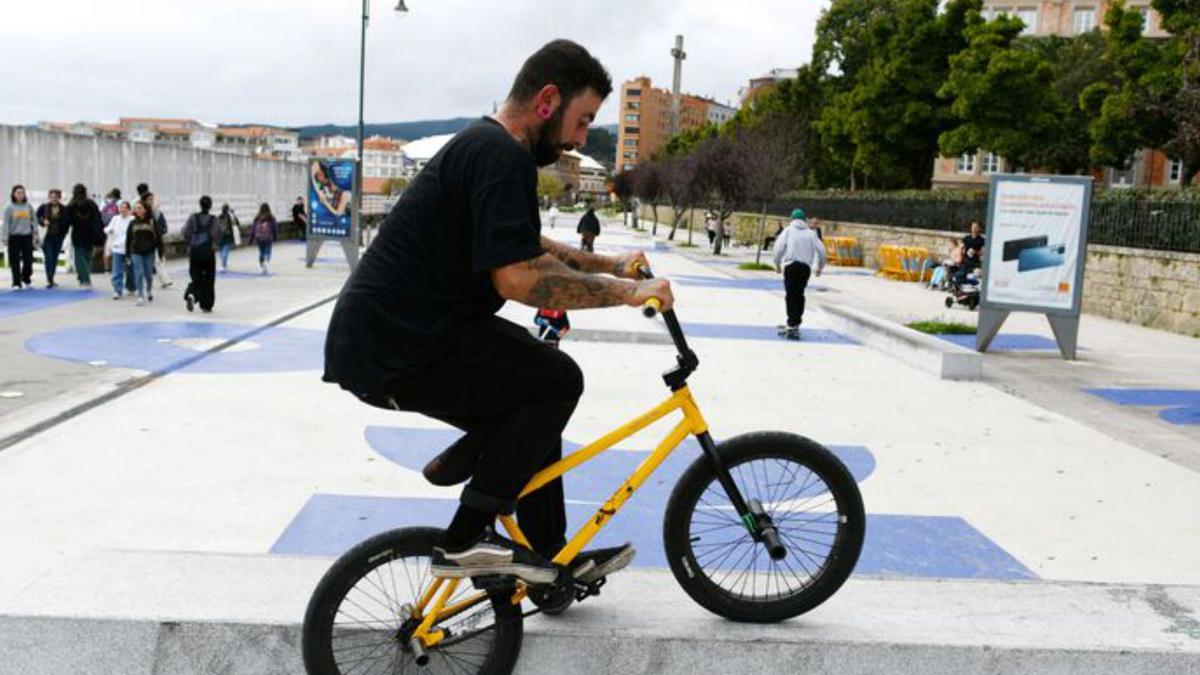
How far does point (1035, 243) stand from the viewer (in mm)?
13977

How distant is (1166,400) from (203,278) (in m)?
11.4

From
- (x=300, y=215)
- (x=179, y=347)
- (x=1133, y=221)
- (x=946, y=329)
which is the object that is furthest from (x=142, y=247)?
(x=300, y=215)

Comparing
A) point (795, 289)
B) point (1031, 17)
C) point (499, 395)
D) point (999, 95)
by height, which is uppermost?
point (1031, 17)

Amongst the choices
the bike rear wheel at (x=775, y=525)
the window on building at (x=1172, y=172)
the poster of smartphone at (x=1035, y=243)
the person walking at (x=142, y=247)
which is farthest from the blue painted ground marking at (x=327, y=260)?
the window on building at (x=1172, y=172)

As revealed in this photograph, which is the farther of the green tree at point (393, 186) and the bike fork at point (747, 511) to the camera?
the green tree at point (393, 186)

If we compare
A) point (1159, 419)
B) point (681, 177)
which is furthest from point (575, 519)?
point (681, 177)

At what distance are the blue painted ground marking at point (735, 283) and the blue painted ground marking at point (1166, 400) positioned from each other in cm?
1344

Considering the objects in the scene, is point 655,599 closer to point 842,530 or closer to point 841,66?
point 842,530

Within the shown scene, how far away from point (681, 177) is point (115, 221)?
1584 inches

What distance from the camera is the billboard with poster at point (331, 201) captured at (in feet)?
82.0

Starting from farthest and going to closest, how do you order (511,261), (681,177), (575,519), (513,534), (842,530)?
(681,177) < (575,519) < (842,530) < (513,534) < (511,261)

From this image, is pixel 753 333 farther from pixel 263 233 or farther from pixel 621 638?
pixel 621 638

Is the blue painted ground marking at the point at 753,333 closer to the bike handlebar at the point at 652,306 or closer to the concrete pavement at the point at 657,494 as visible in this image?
the concrete pavement at the point at 657,494

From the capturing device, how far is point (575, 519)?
18.7ft
